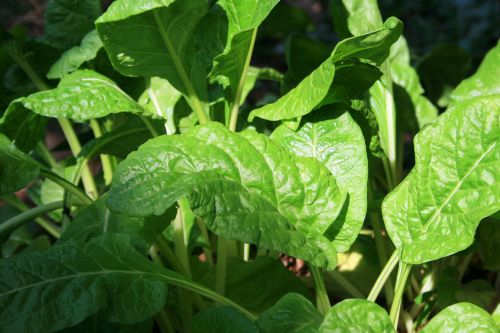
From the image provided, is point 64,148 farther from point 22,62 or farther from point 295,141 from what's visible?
point 295,141

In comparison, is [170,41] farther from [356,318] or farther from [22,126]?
[356,318]

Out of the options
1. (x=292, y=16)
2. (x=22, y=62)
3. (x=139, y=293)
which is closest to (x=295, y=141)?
(x=139, y=293)

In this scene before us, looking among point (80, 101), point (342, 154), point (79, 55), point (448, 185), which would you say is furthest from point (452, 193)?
point (79, 55)

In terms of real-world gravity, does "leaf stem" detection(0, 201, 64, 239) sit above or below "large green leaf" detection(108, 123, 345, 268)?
below

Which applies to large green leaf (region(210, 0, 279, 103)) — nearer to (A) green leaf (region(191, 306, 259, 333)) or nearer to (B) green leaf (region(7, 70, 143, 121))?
(B) green leaf (region(7, 70, 143, 121))

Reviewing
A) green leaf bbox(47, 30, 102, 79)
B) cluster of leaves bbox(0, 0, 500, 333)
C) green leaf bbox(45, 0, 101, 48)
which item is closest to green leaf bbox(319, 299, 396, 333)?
cluster of leaves bbox(0, 0, 500, 333)

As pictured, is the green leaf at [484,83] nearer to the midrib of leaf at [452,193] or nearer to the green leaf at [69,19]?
the midrib of leaf at [452,193]
